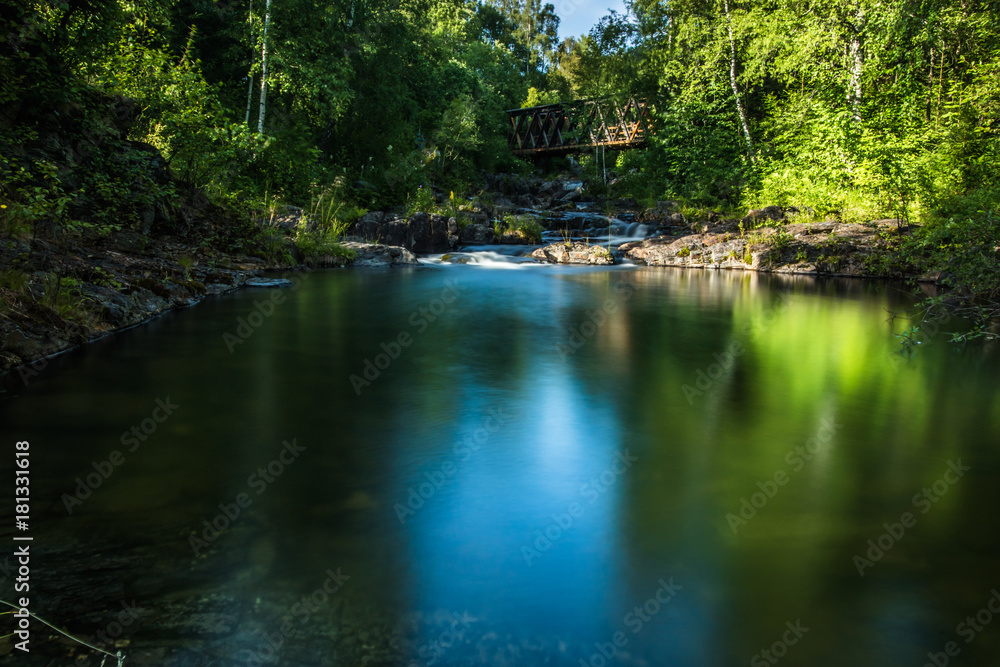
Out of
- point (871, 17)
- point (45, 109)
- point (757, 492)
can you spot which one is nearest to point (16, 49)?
point (45, 109)

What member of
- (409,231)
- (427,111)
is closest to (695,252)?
(409,231)

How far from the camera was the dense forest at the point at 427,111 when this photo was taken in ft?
31.7

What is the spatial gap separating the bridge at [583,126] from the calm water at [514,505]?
87.4 feet

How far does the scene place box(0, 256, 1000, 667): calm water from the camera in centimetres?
242

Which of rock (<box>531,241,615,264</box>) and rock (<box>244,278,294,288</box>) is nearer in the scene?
rock (<box>244,278,294,288</box>)

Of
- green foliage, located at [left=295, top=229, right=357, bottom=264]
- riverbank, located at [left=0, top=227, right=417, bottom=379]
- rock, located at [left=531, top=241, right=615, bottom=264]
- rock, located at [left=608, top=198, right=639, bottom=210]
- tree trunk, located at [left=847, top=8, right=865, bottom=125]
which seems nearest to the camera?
riverbank, located at [left=0, top=227, right=417, bottom=379]

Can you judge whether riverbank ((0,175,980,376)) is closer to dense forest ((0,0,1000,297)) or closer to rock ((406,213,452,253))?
rock ((406,213,452,253))

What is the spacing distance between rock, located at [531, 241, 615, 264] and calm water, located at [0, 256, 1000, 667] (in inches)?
535

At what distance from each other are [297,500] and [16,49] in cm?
952

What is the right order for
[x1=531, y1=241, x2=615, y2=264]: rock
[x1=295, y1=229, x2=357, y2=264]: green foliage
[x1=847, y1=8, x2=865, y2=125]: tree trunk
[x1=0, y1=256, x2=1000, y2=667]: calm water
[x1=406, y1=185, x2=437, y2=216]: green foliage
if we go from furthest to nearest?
[x1=406, y1=185, x2=437, y2=216]: green foliage
[x1=531, y1=241, x2=615, y2=264]: rock
[x1=847, y1=8, x2=865, y2=125]: tree trunk
[x1=295, y1=229, x2=357, y2=264]: green foliage
[x1=0, y1=256, x2=1000, y2=667]: calm water

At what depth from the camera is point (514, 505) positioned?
3555 millimetres

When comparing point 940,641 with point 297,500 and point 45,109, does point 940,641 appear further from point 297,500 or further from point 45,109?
point 45,109

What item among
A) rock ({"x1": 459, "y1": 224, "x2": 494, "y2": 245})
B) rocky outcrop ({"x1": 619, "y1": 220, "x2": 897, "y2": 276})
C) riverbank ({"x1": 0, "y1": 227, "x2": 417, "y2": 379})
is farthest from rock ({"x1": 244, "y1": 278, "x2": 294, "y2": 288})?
rocky outcrop ({"x1": 619, "y1": 220, "x2": 897, "y2": 276})

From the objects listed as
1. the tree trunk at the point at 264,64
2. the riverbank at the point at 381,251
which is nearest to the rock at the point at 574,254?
the riverbank at the point at 381,251
